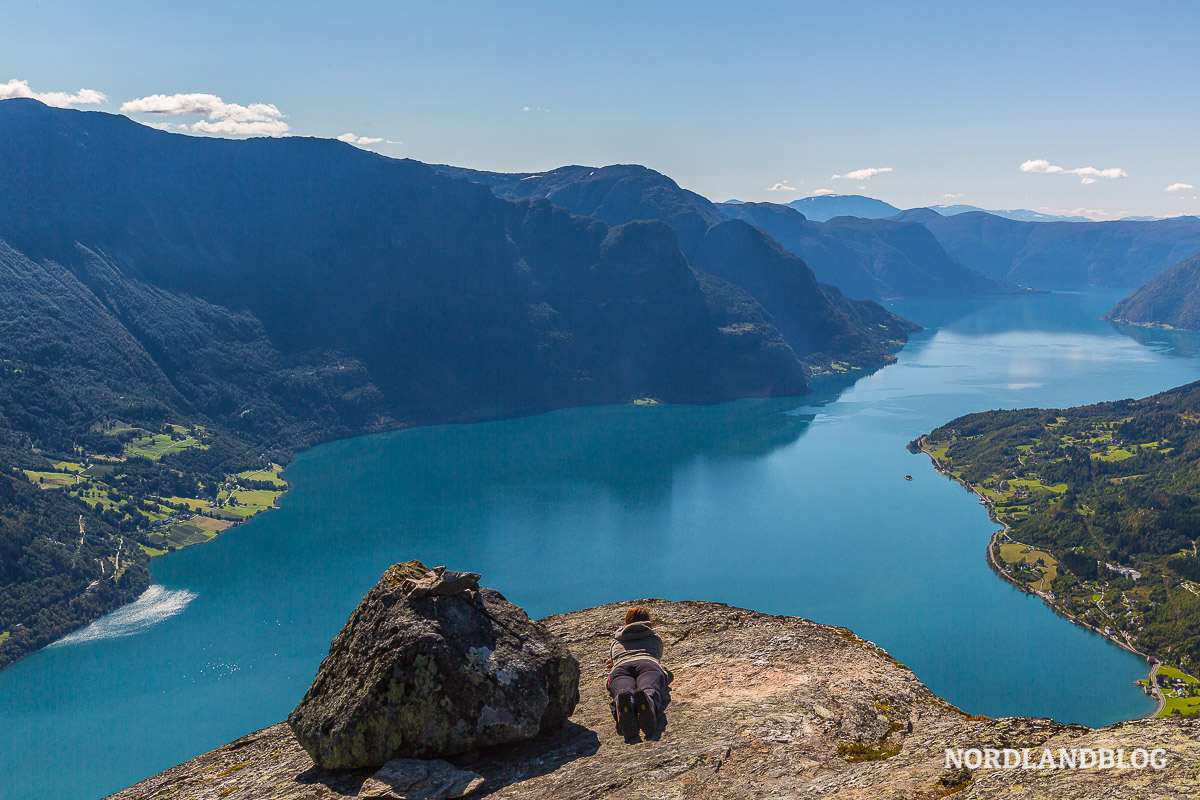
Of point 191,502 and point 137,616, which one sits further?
point 191,502

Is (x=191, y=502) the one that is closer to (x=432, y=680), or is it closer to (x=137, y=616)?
(x=137, y=616)

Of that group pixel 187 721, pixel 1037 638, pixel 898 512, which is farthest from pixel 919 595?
pixel 187 721

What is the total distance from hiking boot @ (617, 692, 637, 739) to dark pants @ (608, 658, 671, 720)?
15 cm

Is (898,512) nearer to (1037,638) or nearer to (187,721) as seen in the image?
(1037,638)

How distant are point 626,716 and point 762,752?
2.33 m

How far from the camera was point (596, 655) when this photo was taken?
1577 cm

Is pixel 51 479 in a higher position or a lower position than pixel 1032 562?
higher

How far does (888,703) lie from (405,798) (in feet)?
26.5

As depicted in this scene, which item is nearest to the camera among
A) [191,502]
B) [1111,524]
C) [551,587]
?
[551,587]

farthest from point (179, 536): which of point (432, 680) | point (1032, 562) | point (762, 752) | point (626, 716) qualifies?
point (762, 752)

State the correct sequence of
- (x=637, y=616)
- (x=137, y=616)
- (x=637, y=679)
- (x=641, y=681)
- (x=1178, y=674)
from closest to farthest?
(x=641, y=681) < (x=637, y=679) < (x=637, y=616) < (x=1178, y=674) < (x=137, y=616)

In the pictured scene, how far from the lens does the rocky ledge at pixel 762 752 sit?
8758 mm

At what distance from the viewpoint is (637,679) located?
13.5 meters

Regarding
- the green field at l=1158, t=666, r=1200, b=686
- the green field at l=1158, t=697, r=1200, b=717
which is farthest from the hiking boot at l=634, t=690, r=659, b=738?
the green field at l=1158, t=666, r=1200, b=686
